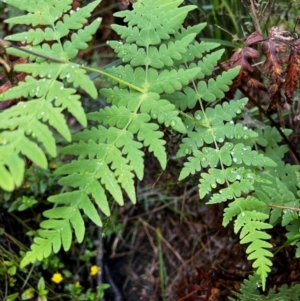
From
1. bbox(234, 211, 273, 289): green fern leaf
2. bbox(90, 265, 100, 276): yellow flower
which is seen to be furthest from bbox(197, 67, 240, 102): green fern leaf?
bbox(90, 265, 100, 276): yellow flower

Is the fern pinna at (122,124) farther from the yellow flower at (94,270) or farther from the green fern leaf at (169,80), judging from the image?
the yellow flower at (94,270)

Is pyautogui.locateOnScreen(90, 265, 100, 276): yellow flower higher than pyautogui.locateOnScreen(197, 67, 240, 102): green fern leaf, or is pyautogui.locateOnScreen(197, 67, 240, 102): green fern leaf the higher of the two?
pyautogui.locateOnScreen(197, 67, 240, 102): green fern leaf

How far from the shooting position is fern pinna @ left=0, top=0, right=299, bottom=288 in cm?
144

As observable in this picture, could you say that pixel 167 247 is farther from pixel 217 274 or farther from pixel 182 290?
pixel 217 274

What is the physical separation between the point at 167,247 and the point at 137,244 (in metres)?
0.19

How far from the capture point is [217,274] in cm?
211

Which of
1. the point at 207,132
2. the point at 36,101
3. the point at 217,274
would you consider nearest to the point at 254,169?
the point at 207,132

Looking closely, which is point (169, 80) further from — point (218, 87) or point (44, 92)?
point (44, 92)

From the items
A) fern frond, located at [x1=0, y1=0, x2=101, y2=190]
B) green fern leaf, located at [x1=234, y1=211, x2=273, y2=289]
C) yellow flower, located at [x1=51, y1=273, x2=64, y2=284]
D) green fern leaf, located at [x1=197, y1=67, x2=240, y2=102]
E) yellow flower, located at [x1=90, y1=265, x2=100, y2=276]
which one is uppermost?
fern frond, located at [x1=0, y1=0, x2=101, y2=190]

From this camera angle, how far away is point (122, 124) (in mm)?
1640

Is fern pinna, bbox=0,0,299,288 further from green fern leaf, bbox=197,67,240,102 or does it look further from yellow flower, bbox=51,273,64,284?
yellow flower, bbox=51,273,64,284

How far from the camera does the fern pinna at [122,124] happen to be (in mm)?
1436

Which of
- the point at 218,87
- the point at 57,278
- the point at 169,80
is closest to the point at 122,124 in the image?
the point at 169,80

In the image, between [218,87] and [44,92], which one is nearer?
[44,92]
